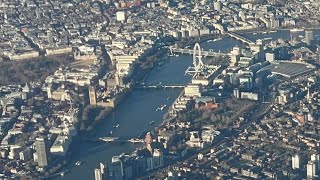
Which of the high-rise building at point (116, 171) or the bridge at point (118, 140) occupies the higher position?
the bridge at point (118, 140)

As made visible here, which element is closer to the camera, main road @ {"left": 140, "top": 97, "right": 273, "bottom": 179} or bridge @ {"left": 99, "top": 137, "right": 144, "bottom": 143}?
main road @ {"left": 140, "top": 97, "right": 273, "bottom": 179}

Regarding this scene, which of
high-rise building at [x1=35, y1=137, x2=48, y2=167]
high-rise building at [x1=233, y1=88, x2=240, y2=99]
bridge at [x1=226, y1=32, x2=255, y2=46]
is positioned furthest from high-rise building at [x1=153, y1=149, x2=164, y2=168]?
bridge at [x1=226, y1=32, x2=255, y2=46]

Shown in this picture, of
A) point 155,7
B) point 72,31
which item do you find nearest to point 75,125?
point 72,31

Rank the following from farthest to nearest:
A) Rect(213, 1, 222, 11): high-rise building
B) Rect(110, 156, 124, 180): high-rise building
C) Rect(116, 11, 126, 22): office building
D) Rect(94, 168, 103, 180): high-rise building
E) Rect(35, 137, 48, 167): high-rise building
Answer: Rect(213, 1, 222, 11): high-rise building
Rect(116, 11, 126, 22): office building
Rect(35, 137, 48, 167): high-rise building
Rect(110, 156, 124, 180): high-rise building
Rect(94, 168, 103, 180): high-rise building

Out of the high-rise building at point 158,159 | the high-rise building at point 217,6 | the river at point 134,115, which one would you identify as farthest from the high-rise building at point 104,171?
the high-rise building at point 217,6

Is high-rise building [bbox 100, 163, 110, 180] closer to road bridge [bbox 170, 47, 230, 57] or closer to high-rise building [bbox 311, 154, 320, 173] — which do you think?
high-rise building [bbox 311, 154, 320, 173]

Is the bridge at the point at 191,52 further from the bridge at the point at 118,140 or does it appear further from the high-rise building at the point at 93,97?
the bridge at the point at 118,140

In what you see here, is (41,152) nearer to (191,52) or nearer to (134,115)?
(134,115)
